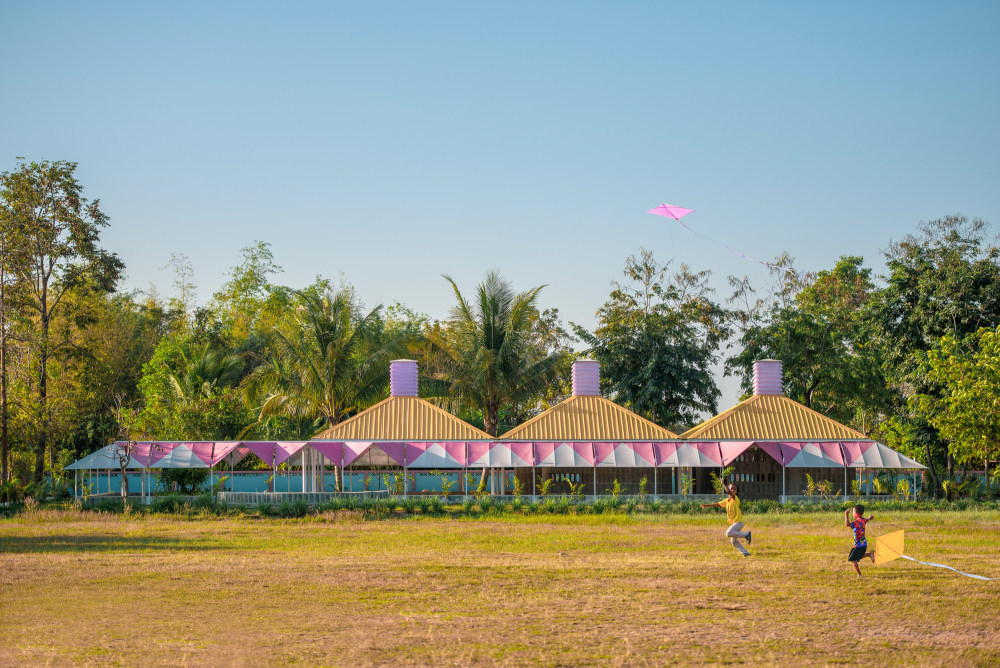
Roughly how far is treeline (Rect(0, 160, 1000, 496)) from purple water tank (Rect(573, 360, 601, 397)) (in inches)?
63.8

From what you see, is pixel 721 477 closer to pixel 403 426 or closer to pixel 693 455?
pixel 693 455

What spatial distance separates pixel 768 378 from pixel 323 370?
19284mm

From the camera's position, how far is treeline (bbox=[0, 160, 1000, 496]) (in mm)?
39000

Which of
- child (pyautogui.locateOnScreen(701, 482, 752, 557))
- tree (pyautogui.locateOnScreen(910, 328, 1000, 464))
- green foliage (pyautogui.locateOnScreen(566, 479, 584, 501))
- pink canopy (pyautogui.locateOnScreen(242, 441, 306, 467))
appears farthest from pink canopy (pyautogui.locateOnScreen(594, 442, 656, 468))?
child (pyautogui.locateOnScreen(701, 482, 752, 557))

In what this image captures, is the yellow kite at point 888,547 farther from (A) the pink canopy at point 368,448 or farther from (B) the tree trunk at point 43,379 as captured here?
(B) the tree trunk at point 43,379

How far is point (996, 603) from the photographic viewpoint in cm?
1438

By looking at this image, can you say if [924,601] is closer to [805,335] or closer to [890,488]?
[890,488]

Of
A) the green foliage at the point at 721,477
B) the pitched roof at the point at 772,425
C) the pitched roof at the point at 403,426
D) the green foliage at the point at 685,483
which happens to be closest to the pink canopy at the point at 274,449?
the pitched roof at the point at 403,426

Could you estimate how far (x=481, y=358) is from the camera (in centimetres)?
4312

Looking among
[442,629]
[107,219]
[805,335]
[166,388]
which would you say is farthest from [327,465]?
[442,629]

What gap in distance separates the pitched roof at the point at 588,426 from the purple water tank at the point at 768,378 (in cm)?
533

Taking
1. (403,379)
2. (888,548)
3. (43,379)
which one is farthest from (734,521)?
(43,379)

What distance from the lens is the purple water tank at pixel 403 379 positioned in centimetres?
4206

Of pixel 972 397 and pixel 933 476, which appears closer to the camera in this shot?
pixel 972 397
